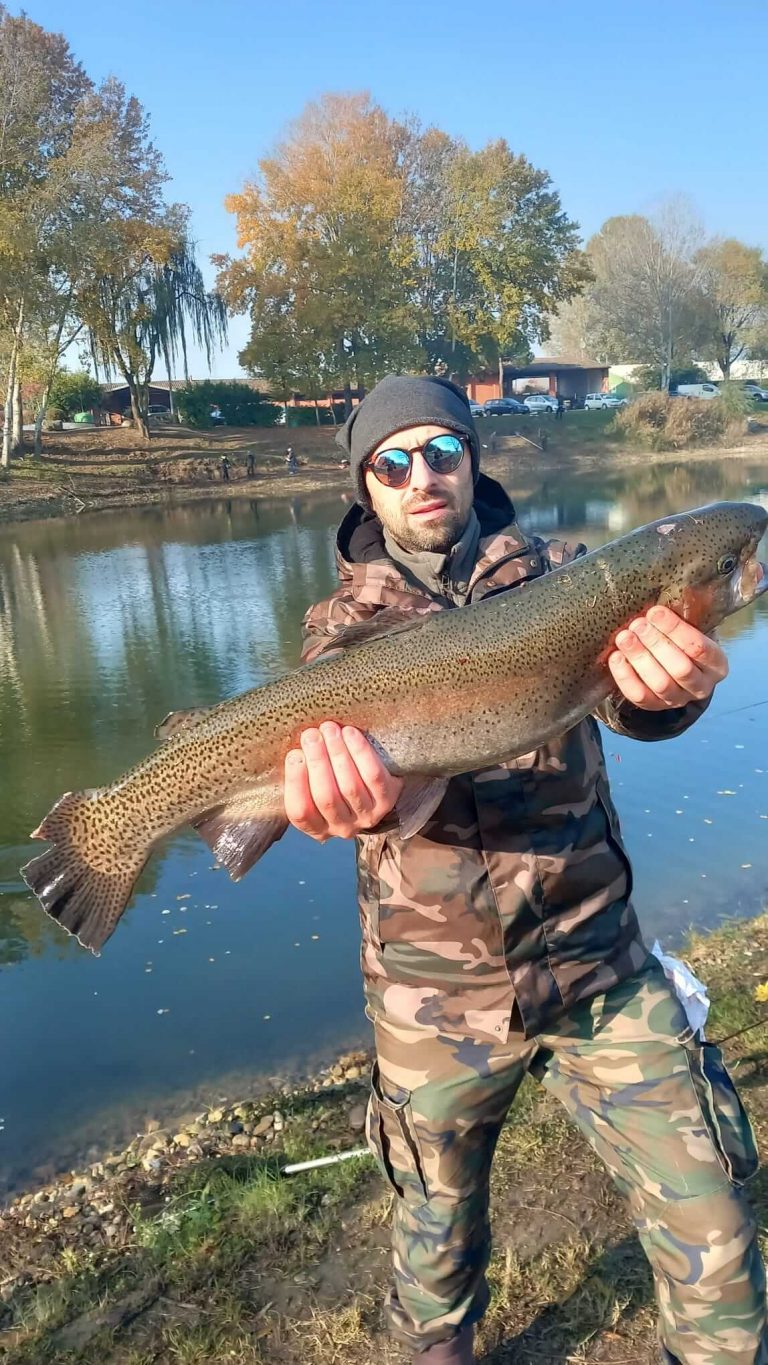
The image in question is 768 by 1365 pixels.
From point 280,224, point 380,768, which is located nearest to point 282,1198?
point 380,768

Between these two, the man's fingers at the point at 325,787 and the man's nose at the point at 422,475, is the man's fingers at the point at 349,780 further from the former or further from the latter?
the man's nose at the point at 422,475

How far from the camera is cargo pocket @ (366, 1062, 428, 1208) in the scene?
118 inches

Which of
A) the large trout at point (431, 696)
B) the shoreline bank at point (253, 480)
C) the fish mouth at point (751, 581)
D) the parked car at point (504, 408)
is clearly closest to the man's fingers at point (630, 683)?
the large trout at point (431, 696)

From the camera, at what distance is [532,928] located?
292 cm

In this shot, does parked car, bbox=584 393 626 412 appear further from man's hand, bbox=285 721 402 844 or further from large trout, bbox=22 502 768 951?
man's hand, bbox=285 721 402 844

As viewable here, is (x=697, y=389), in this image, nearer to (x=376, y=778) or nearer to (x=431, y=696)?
(x=431, y=696)

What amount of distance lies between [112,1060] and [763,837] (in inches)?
213

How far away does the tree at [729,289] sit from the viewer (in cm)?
7838

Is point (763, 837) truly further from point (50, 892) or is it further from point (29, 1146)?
point (50, 892)

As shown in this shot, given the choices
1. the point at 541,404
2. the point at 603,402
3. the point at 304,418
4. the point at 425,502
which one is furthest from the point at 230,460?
the point at 425,502

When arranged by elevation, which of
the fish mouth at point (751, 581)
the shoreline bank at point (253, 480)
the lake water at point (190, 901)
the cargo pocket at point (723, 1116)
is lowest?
the lake water at point (190, 901)

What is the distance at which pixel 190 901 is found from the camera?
8.00m

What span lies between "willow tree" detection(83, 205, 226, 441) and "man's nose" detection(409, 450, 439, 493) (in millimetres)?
45545

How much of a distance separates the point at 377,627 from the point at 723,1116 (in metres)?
1.74
